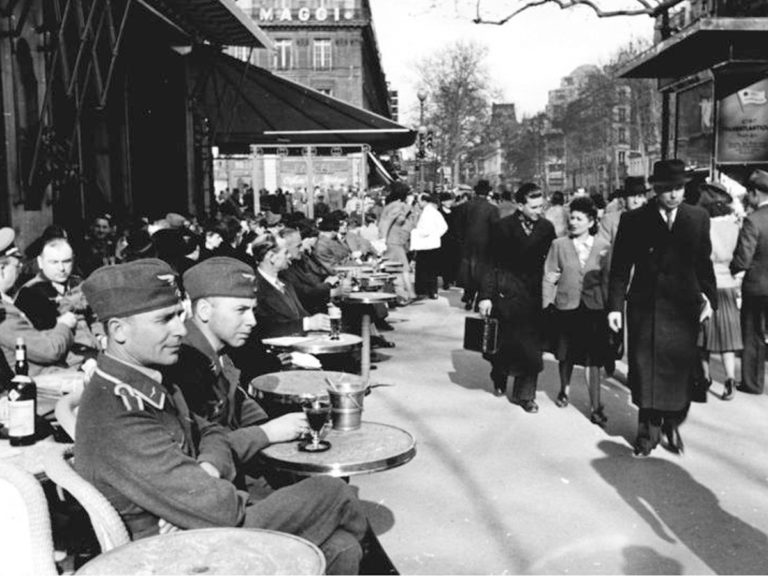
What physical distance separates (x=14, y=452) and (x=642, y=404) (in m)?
4.68

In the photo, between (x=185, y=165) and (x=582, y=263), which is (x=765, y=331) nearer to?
(x=582, y=263)

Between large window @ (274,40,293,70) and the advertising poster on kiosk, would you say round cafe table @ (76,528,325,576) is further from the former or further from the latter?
large window @ (274,40,293,70)

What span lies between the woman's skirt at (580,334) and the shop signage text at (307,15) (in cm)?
6821

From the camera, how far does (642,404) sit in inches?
278

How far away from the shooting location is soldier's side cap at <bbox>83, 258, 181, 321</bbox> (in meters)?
3.29

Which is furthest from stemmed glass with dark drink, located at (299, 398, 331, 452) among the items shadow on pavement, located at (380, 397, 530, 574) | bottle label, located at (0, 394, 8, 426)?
shadow on pavement, located at (380, 397, 530, 574)

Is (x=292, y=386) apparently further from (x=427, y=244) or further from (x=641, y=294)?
(x=427, y=244)

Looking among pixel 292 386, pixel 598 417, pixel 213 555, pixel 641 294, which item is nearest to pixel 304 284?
pixel 598 417

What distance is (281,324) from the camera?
7289mm

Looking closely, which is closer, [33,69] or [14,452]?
[14,452]

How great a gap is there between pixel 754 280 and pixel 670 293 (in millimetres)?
2930

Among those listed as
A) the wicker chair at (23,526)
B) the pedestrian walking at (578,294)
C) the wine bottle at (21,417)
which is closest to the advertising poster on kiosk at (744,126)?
the pedestrian walking at (578,294)

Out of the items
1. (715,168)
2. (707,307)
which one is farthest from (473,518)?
(715,168)

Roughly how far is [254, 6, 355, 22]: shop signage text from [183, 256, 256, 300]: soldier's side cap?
72.1 m
